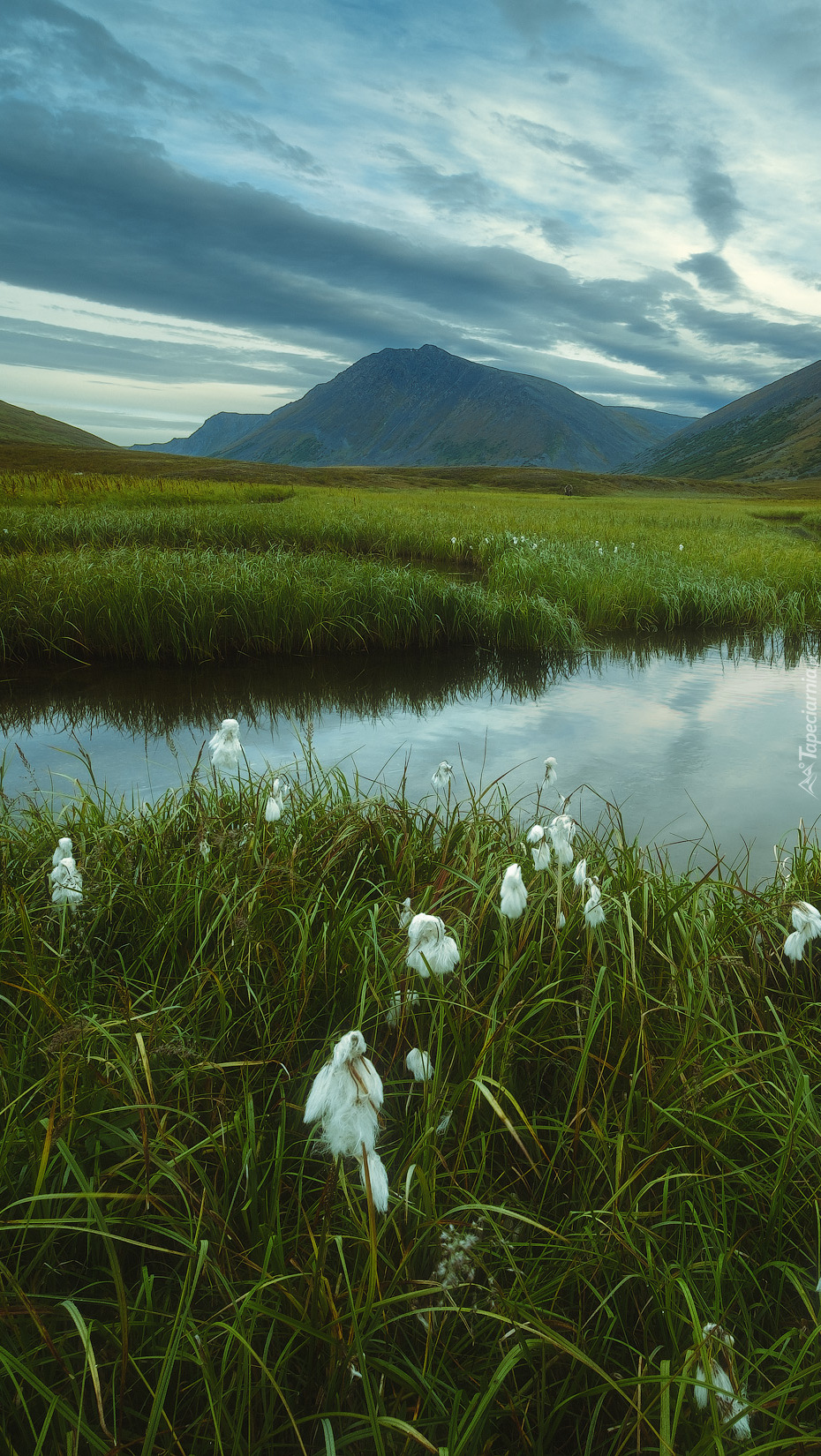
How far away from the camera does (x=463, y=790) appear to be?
5.23m

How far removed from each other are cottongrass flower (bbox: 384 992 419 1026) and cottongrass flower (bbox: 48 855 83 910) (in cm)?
131

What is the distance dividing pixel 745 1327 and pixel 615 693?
661 cm

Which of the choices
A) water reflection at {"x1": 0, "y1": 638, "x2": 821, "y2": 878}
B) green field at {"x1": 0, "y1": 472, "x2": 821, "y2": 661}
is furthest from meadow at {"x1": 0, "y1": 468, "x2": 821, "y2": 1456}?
green field at {"x1": 0, "y1": 472, "x2": 821, "y2": 661}

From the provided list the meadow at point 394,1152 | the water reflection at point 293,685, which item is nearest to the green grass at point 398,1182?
the meadow at point 394,1152

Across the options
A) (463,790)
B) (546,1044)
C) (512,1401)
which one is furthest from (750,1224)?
(463,790)

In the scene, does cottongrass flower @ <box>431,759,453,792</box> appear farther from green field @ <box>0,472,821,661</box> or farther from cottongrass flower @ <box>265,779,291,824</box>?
green field @ <box>0,472,821,661</box>

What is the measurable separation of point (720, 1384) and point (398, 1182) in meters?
0.81

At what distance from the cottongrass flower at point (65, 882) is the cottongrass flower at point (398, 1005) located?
51.7 inches

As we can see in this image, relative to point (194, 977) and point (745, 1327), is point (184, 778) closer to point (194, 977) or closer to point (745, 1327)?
point (194, 977)

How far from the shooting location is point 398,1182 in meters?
1.91

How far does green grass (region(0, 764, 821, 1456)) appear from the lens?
147 cm

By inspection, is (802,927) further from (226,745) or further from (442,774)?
(226,745)

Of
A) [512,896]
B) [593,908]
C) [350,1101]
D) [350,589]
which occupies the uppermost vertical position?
[350,589]

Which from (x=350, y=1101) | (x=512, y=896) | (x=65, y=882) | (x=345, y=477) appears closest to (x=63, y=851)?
(x=65, y=882)
